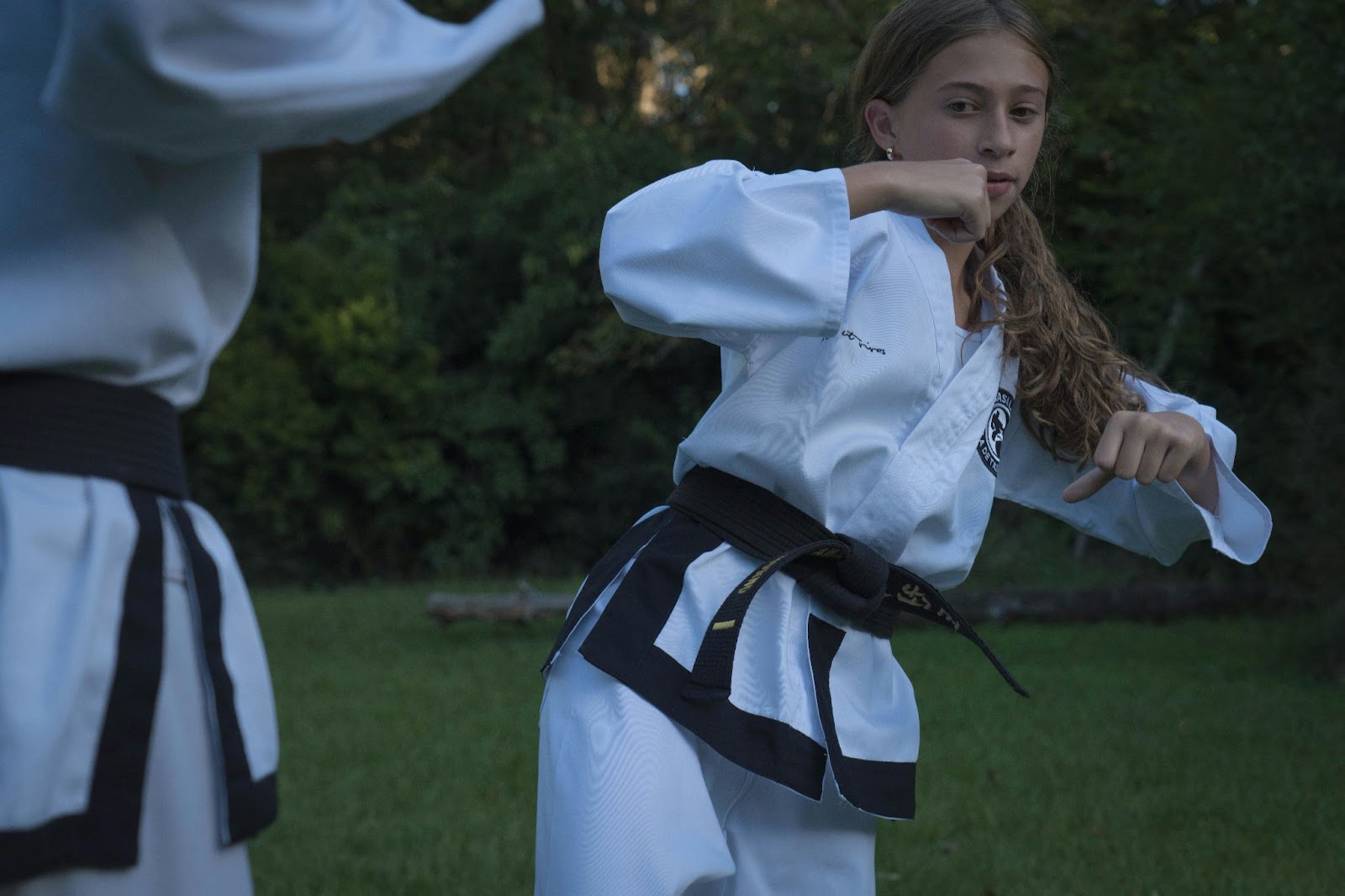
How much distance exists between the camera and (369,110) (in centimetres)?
122

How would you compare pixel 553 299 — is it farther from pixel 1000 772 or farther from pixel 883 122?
pixel 883 122

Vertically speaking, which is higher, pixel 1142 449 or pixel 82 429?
pixel 82 429

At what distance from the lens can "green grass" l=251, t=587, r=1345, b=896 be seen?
4219 mm

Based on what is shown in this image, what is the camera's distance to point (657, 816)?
1.80 metres

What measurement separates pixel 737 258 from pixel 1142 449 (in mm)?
704

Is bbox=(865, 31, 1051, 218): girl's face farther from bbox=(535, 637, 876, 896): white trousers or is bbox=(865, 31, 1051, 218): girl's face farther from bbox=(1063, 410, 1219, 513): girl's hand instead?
bbox=(535, 637, 876, 896): white trousers

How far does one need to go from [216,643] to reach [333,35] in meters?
0.59

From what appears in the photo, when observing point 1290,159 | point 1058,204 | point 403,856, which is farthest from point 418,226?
point 403,856

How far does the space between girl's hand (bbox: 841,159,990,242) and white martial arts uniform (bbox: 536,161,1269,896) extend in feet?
0.14

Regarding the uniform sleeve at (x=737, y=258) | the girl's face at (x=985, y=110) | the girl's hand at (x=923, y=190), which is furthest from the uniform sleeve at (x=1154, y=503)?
the uniform sleeve at (x=737, y=258)

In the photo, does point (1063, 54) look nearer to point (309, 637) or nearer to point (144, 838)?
point (309, 637)

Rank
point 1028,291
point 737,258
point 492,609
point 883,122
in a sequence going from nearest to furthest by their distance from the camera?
point 737,258 → point 883,122 → point 1028,291 → point 492,609

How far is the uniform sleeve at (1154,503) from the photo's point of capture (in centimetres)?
226

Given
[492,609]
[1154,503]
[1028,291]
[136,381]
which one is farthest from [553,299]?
[136,381]
